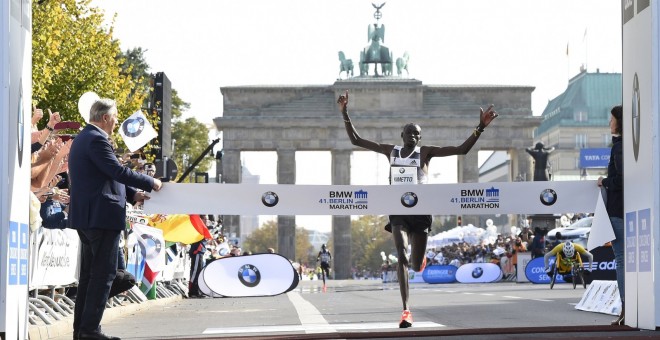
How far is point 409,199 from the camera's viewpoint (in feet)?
41.7

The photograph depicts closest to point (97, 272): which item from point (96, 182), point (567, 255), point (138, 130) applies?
point (96, 182)

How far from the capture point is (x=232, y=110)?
107m

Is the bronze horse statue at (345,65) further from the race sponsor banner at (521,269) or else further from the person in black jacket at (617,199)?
the person in black jacket at (617,199)

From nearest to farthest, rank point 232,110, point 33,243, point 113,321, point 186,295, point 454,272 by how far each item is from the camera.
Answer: point 33,243 < point 113,321 < point 186,295 < point 454,272 < point 232,110

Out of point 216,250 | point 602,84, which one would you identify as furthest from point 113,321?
point 602,84

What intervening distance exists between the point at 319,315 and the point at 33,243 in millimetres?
4577

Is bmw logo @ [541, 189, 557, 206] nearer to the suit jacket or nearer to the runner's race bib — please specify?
the runner's race bib

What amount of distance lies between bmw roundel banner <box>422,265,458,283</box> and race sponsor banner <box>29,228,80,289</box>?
40.3 meters

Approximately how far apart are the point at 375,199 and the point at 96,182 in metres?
3.29

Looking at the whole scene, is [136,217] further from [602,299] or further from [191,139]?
[191,139]

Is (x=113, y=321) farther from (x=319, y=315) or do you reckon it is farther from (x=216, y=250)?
(x=216, y=250)

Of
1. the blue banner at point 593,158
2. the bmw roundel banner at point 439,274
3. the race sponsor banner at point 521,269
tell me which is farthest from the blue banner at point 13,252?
the blue banner at point 593,158

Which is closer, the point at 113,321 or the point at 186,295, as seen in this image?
the point at 113,321

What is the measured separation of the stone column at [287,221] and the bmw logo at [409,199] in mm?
Answer: 95283
